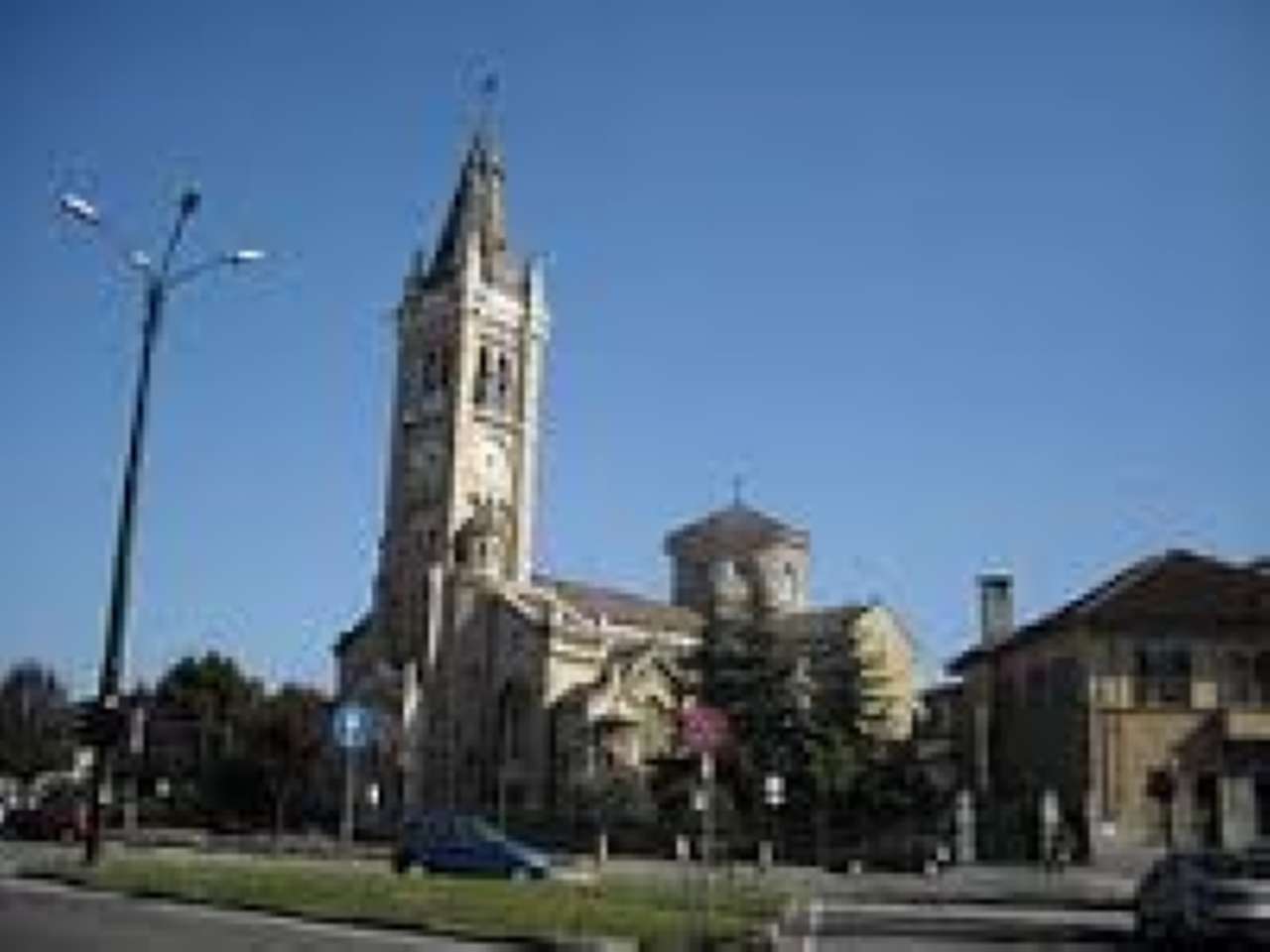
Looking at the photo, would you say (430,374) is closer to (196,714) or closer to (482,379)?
(482,379)

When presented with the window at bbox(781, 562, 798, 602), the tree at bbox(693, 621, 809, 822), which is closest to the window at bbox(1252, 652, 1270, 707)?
the tree at bbox(693, 621, 809, 822)

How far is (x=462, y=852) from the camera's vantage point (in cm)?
4266

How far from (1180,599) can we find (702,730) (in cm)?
4145

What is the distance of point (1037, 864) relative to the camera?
58.7 meters

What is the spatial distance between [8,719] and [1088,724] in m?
73.4

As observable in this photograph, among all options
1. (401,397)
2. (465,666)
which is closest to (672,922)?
(465,666)

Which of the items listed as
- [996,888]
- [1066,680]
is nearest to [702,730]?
[996,888]

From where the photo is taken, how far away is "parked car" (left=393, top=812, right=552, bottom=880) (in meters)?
41.7

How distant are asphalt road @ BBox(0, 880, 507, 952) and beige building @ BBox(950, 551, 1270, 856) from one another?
4173cm

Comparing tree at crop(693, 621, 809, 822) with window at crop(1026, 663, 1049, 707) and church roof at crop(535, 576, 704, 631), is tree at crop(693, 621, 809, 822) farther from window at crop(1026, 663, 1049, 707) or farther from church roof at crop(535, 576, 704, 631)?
church roof at crop(535, 576, 704, 631)

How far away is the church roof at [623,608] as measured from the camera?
335 feet

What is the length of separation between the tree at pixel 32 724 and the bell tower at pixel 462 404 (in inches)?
804

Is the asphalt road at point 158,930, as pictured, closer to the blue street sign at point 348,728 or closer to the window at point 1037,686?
the blue street sign at point 348,728

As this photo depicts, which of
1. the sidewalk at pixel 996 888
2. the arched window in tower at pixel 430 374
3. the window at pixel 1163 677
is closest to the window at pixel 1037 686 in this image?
the window at pixel 1163 677
